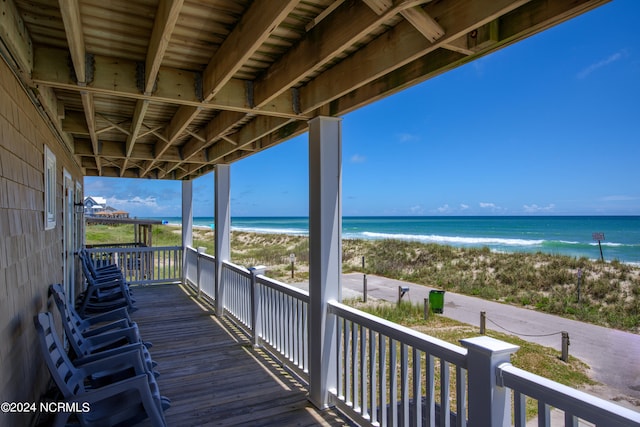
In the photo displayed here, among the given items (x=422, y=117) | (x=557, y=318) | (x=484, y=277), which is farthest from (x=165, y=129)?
(x=422, y=117)

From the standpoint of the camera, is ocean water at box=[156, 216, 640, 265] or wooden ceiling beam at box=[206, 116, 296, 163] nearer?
wooden ceiling beam at box=[206, 116, 296, 163]

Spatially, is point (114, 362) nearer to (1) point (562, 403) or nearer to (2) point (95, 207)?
(1) point (562, 403)

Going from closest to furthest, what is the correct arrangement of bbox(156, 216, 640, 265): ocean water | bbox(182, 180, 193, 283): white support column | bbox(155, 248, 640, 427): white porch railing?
bbox(155, 248, 640, 427): white porch railing
bbox(182, 180, 193, 283): white support column
bbox(156, 216, 640, 265): ocean water

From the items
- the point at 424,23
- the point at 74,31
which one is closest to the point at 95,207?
the point at 74,31

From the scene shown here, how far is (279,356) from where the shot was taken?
3.95 m

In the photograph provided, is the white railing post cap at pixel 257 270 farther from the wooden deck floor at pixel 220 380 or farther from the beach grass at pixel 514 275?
the beach grass at pixel 514 275

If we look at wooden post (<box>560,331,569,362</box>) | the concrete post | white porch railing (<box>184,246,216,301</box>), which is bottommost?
wooden post (<box>560,331,569,362</box>)

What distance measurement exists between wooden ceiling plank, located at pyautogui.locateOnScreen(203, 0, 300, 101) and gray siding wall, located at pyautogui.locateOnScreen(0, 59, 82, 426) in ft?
3.47

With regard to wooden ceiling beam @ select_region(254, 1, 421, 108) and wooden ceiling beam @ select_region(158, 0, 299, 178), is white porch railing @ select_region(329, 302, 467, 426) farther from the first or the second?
wooden ceiling beam @ select_region(158, 0, 299, 178)

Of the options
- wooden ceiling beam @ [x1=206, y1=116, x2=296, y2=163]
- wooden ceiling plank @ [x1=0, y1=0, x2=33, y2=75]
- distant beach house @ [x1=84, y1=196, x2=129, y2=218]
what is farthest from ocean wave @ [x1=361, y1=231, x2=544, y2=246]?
wooden ceiling plank @ [x1=0, y1=0, x2=33, y2=75]

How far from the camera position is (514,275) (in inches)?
601

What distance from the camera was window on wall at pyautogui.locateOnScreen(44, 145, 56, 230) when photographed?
2873mm

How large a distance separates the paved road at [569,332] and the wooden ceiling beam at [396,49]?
5.65 meters

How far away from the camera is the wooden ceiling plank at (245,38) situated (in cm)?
156
